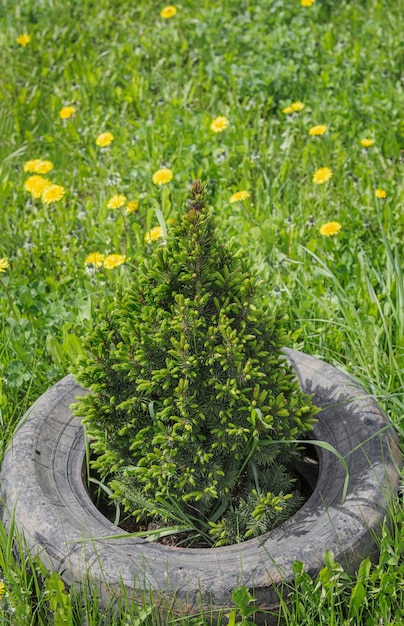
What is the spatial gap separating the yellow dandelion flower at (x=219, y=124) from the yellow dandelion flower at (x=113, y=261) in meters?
1.28

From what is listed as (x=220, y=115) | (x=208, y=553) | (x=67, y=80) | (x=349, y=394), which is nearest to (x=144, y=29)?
(x=67, y=80)

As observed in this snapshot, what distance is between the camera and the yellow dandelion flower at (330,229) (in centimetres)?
380

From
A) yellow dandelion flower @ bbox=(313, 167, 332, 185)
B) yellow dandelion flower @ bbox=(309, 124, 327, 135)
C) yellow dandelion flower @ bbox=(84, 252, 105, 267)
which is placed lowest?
yellow dandelion flower @ bbox=(84, 252, 105, 267)

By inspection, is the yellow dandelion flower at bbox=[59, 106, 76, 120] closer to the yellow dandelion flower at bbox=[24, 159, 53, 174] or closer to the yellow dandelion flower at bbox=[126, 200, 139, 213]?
the yellow dandelion flower at bbox=[24, 159, 53, 174]

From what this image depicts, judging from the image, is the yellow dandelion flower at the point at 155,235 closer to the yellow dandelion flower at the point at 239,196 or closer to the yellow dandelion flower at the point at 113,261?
the yellow dandelion flower at the point at 113,261

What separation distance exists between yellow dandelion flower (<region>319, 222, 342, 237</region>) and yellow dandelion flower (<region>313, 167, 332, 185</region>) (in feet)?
1.32

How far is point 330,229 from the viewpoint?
3816mm

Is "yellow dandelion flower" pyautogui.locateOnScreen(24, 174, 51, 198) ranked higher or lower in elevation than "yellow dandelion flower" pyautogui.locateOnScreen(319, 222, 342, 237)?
higher

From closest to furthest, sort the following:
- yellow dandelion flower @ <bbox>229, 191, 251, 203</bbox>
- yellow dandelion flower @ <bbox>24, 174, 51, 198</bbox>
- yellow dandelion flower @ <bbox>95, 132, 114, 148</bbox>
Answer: yellow dandelion flower @ <bbox>229, 191, 251, 203</bbox>, yellow dandelion flower @ <bbox>24, 174, 51, 198</bbox>, yellow dandelion flower @ <bbox>95, 132, 114, 148</bbox>

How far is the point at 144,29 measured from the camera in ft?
19.3

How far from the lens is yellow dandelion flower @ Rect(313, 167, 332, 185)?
13.6 feet

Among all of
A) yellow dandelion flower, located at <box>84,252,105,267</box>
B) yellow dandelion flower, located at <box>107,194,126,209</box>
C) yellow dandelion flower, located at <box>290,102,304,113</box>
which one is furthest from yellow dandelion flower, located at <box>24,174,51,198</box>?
yellow dandelion flower, located at <box>290,102,304,113</box>

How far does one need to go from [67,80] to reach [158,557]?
3.96 meters

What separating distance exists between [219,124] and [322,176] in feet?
2.69
